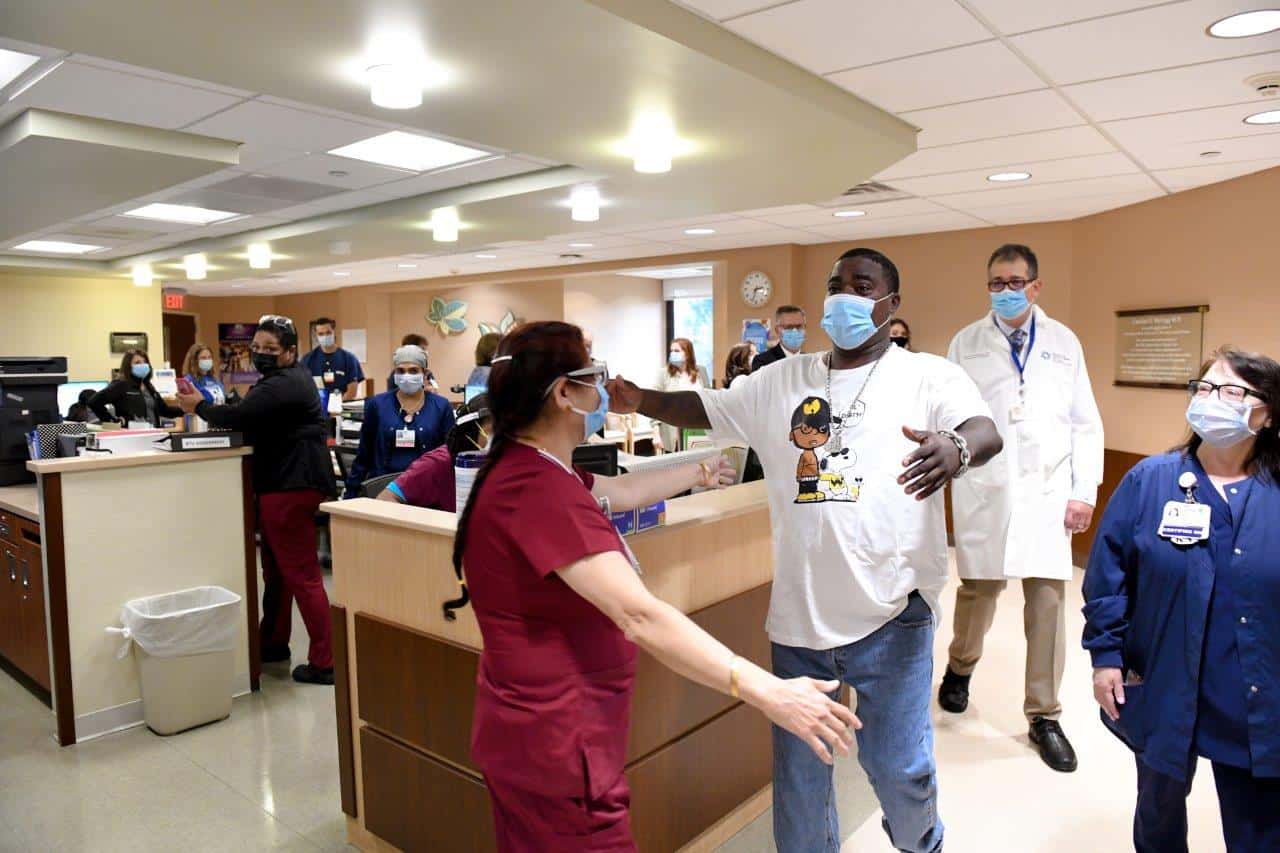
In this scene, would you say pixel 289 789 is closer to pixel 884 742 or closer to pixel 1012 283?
pixel 884 742

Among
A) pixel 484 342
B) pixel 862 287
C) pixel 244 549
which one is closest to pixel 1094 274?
pixel 484 342

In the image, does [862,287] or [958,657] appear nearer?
[862,287]

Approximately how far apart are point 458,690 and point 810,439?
3.63 ft

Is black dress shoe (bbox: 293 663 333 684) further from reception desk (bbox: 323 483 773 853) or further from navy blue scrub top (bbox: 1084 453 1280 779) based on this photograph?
navy blue scrub top (bbox: 1084 453 1280 779)

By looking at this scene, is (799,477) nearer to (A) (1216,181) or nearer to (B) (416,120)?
(B) (416,120)

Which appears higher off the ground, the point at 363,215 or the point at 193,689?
the point at 363,215

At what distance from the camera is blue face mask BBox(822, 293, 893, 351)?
188 cm

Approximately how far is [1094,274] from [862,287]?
5455 millimetres

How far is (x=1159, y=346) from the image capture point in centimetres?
566

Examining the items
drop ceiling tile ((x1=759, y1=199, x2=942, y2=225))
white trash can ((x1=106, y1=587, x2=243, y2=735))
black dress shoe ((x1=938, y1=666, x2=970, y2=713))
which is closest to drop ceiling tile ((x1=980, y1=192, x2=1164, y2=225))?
drop ceiling tile ((x1=759, y1=199, x2=942, y2=225))

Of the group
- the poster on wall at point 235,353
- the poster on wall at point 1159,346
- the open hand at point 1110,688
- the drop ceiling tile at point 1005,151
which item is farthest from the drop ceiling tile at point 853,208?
the poster on wall at point 235,353

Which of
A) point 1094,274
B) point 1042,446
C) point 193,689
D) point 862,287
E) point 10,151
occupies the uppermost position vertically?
point 10,151

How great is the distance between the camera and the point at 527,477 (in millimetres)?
1388

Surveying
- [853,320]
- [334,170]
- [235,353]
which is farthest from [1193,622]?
[235,353]
